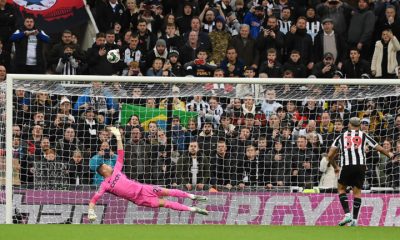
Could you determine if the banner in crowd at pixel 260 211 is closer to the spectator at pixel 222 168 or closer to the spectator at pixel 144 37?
the spectator at pixel 222 168

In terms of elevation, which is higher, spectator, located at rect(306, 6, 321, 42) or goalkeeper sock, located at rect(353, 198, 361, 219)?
spectator, located at rect(306, 6, 321, 42)

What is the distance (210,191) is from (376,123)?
3.00m

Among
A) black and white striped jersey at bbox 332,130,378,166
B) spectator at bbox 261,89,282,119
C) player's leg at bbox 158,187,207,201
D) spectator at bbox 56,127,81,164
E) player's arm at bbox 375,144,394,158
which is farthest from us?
spectator at bbox 261,89,282,119

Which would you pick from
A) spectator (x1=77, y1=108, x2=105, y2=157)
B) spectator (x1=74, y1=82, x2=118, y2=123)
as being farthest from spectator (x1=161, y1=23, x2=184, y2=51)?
spectator (x1=77, y1=108, x2=105, y2=157)

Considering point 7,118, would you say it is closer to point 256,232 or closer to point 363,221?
point 256,232

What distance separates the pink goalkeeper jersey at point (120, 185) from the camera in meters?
18.8

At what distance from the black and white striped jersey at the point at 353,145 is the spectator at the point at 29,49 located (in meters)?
6.28

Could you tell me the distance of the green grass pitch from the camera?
1634cm

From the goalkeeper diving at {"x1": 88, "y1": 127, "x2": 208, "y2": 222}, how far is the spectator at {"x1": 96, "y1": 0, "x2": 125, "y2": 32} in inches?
223

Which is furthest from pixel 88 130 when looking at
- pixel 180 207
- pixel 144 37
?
pixel 144 37

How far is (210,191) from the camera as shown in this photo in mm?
20281

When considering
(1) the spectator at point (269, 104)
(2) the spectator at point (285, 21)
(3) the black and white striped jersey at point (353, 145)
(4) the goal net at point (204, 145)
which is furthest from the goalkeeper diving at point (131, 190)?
(2) the spectator at point (285, 21)

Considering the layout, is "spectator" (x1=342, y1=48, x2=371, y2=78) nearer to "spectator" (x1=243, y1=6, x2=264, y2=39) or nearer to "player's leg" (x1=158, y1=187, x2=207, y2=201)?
"spectator" (x1=243, y1=6, x2=264, y2=39)

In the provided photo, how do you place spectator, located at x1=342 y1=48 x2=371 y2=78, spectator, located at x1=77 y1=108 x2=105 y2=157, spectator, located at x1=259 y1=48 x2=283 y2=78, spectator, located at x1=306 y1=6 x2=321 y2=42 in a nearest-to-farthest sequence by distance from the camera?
spectator, located at x1=77 y1=108 x2=105 y2=157 < spectator, located at x1=259 y1=48 x2=283 y2=78 < spectator, located at x1=342 y1=48 x2=371 y2=78 < spectator, located at x1=306 y1=6 x2=321 y2=42
